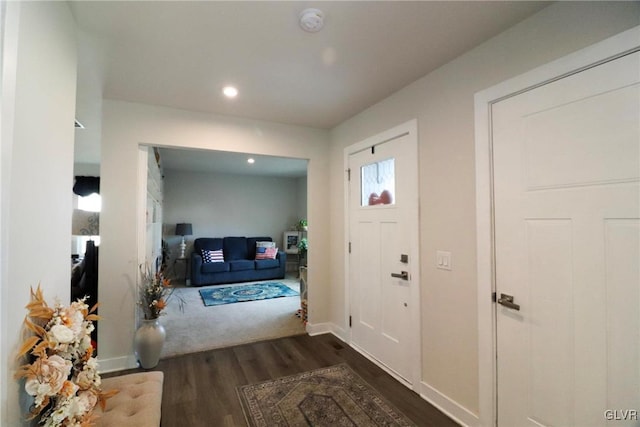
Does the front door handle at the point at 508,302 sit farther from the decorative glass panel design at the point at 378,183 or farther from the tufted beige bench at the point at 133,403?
the tufted beige bench at the point at 133,403

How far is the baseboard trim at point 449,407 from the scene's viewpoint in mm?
1775

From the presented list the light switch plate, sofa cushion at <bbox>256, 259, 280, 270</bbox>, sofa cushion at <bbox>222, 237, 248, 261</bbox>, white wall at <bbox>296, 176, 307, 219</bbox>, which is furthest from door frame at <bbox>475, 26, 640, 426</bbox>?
white wall at <bbox>296, 176, 307, 219</bbox>

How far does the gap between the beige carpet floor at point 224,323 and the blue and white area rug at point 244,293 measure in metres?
0.19

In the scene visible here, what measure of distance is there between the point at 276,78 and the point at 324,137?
139 cm

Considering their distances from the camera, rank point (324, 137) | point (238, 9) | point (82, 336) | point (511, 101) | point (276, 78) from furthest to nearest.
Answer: point (324, 137) → point (276, 78) → point (511, 101) → point (238, 9) → point (82, 336)

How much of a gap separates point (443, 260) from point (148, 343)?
2.65 meters

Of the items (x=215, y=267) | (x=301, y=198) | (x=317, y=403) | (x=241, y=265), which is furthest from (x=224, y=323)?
(x=301, y=198)

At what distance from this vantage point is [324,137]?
138 inches

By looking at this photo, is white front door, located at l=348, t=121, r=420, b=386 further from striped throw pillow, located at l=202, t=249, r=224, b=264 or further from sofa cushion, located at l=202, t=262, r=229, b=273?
striped throw pillow, located at l=202, t=249, r=224, b=264

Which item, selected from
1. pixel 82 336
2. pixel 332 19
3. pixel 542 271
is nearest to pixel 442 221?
pixel 542 271

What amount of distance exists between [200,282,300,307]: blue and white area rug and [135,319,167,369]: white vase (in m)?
1.97

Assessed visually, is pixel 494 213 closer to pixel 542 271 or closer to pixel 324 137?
pixel 542 271

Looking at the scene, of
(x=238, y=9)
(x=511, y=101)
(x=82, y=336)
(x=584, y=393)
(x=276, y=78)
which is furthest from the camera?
(x=276, y=78)

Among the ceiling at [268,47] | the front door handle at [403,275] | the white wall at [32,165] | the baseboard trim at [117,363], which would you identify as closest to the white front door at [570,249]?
the ceiling at [268,47]
